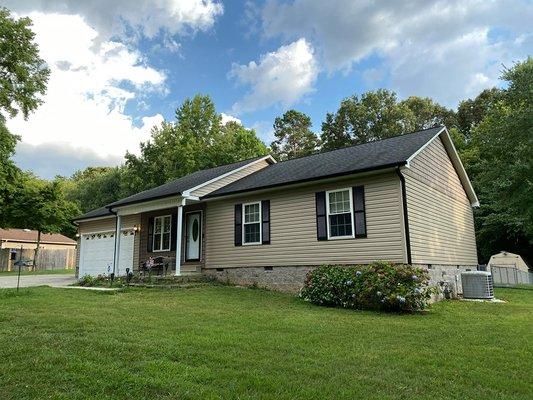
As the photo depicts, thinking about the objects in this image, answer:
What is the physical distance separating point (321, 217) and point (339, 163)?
2.07m

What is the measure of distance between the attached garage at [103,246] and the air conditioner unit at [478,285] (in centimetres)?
1275

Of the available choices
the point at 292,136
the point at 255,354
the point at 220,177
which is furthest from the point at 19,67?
the point at 292,136

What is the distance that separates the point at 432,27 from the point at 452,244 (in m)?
7.67

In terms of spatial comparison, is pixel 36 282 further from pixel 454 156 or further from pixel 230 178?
pixel 454 156

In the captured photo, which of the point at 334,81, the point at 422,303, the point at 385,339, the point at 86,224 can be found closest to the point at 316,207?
the point at 422,303

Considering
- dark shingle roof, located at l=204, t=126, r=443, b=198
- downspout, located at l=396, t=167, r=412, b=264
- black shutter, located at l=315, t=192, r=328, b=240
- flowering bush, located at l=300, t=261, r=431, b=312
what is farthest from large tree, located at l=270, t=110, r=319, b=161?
flowering bush, located at l=300, t=261, r=431, b=312

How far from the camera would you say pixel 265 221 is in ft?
44.9

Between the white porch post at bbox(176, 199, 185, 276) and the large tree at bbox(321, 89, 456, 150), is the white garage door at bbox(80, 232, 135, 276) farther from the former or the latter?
the large tree at bbox(321, 89, 456, 150)

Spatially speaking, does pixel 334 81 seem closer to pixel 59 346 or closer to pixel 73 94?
pixel 73 94

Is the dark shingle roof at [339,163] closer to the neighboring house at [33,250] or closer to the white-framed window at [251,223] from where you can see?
the white-framed window at [251,223]

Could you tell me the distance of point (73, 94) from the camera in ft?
64.6

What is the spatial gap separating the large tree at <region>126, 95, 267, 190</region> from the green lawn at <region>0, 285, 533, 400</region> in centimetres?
2647

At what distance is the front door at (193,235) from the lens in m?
15.6

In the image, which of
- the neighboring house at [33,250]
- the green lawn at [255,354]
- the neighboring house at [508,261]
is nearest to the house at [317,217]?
the green lawn at [255,354]
